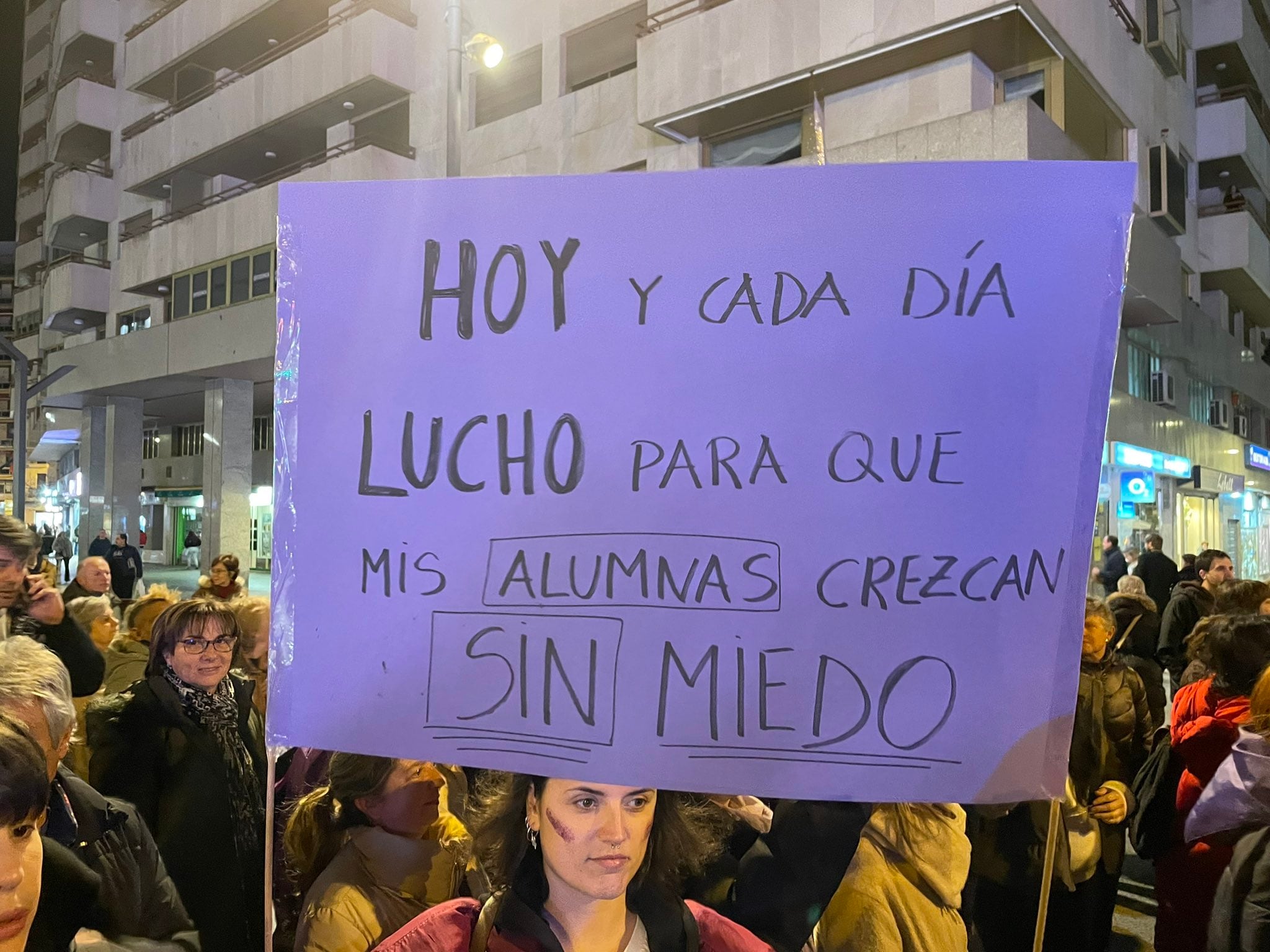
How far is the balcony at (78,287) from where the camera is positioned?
86.0ft

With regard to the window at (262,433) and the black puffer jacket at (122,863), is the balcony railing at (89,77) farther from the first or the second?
the black puffer jacket at (122,863)

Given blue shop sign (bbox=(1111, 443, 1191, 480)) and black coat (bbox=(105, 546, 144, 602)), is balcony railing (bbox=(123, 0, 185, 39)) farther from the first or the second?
blue shop sign (bbox=(1111, 443, 1191, 480))

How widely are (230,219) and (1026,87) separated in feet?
51.5

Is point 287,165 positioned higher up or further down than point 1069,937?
higher up

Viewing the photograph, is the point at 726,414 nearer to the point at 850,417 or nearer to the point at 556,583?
the point at 850,417

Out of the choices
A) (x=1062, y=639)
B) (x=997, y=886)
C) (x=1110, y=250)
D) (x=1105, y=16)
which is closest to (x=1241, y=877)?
(x=997, y=886)

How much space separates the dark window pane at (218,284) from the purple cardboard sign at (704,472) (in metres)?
21.3

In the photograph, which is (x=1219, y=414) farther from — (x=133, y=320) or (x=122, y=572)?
(x=133, y=320)

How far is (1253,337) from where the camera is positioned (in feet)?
86.8

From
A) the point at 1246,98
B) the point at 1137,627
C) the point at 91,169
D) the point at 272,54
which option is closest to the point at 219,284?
the point at 272,54

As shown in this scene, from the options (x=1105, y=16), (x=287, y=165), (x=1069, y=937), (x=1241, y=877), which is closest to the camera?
(x=1241, y=877)

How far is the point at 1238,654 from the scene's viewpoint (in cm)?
338

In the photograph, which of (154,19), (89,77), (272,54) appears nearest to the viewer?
(272,54)

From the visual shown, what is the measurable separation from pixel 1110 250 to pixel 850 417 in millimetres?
445
